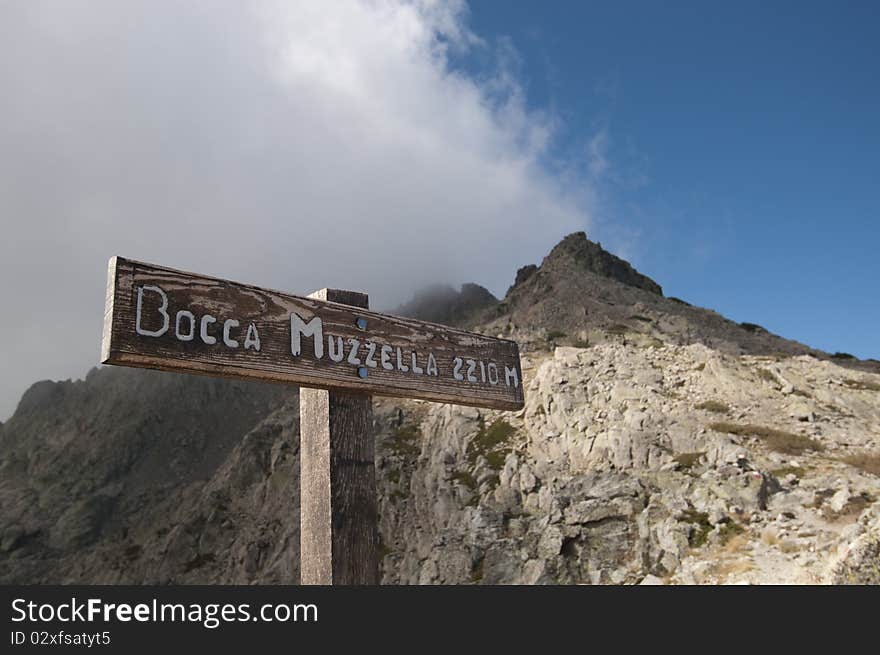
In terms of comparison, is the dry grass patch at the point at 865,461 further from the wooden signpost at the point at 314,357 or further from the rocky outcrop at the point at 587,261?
the rocky outcrop at the point at 587,261

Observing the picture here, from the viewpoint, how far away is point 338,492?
2.73 meters

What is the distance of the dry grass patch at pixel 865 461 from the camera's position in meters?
18.5

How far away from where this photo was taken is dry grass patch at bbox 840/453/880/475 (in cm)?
1850

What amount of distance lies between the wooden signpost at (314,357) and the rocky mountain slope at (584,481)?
27.0ft

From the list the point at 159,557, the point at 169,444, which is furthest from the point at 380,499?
the point at 169,444

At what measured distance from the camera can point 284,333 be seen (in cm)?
280

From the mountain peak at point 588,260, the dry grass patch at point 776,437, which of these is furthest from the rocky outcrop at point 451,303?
the dry grass patch at point 776,437

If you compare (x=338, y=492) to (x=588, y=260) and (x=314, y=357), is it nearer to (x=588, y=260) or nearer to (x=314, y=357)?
(x=314, y=357)

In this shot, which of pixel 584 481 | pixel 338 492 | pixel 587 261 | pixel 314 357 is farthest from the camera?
pixel 587 261

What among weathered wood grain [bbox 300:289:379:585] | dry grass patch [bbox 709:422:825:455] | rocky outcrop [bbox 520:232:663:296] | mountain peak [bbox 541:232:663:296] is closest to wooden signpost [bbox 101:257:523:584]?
weathered wood grain [bbox 300:289:379:585]

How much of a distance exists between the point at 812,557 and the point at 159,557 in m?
33.9

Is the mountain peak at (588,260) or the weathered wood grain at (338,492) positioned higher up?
the mountain peak at (588,260)

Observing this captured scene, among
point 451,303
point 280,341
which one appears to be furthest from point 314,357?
point 451,303

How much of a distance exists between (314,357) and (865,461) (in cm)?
2216
